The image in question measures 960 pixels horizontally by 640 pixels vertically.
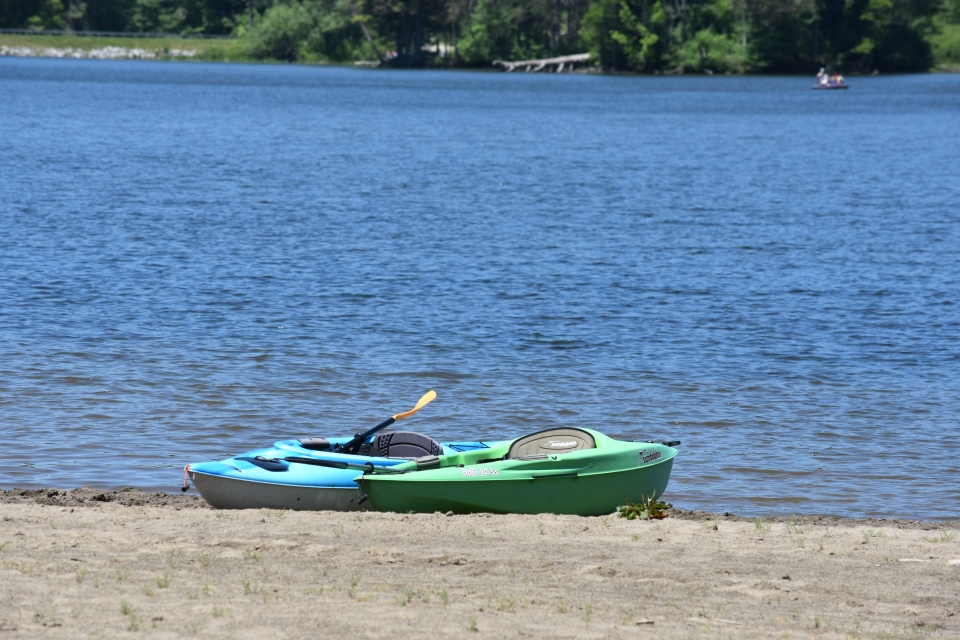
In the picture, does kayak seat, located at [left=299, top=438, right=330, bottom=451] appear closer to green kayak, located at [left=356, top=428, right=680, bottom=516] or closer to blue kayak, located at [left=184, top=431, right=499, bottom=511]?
blue kayak, located at [left=184, top=431, right=499, bottom=511]

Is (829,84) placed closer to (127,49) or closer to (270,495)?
(127,49)

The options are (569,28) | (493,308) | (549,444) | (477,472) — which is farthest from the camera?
(569,28)

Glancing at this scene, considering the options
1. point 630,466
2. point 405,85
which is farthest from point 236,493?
point 405,85

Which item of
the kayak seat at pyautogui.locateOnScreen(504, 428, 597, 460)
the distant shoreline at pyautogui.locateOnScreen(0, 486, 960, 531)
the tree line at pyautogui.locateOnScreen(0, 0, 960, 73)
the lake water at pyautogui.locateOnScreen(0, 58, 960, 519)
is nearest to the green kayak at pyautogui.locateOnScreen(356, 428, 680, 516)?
the kayak seat at pyautogui.locateOnScreen(504, 428, 597, 460)

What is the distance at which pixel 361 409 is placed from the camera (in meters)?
15.1

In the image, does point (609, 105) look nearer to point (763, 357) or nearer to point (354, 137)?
point (354, 137)

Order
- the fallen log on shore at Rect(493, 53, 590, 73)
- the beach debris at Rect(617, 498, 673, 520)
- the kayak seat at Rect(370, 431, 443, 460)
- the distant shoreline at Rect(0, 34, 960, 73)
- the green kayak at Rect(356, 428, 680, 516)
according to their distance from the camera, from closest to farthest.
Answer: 1. the green kayak at Rect(356, 428, 680, 516)
2. the beach debris at Rect(617, 498, 673, 520)
3. the kayak seat at Rect(370, 431, 443, 460)
4. the fallen log on shore at Rect(493, 53, 590, 73)
5. the distant shoreline at Rect(0, 34, 960, 73)

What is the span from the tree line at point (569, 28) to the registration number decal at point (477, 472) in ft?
451

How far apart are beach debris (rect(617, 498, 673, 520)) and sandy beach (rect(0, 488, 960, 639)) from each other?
0.24 meters

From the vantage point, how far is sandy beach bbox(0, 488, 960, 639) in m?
7.21

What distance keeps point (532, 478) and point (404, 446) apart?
4.55ft

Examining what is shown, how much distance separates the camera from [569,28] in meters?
163

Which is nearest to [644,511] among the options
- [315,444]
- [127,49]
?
[315,444]

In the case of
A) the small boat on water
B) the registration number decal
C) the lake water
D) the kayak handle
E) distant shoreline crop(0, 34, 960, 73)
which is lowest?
the lake water
